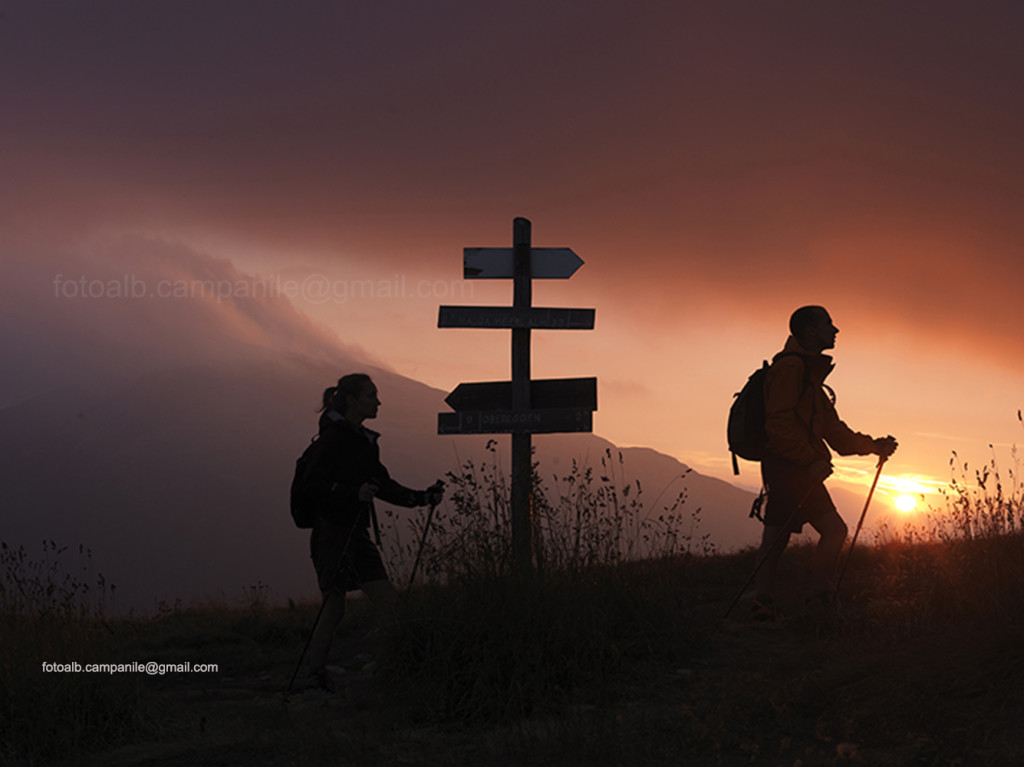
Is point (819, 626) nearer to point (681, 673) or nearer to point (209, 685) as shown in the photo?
point (681, 673)

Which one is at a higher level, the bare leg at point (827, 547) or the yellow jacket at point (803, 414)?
the yellow jacket at point (803, 414)

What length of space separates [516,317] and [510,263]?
527 millimetres

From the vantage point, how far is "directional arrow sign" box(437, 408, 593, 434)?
280 inches

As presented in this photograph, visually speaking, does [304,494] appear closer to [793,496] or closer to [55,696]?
[55,696]

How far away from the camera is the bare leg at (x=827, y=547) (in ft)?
18.2

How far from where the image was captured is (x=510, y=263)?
24.2 feet

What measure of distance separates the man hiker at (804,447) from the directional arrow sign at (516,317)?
204cm

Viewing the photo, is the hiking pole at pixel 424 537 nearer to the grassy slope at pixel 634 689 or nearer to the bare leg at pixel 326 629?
the grassy slope at pixel 634 689

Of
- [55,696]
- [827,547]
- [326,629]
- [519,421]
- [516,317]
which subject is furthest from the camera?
[516,317]

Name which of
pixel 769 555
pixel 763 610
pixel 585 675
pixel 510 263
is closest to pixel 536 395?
pixel 510 263

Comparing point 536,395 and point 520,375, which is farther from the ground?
point 520,375

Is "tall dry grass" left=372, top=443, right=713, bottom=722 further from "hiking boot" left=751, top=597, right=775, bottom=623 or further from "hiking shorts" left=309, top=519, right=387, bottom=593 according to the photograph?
"hiking boot" left=751, top=597, right=775, bottom=623

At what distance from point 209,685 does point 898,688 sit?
4804mm

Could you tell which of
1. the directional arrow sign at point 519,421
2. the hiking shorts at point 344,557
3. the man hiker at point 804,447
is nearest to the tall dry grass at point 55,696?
the hiking shorts at point 344,557
